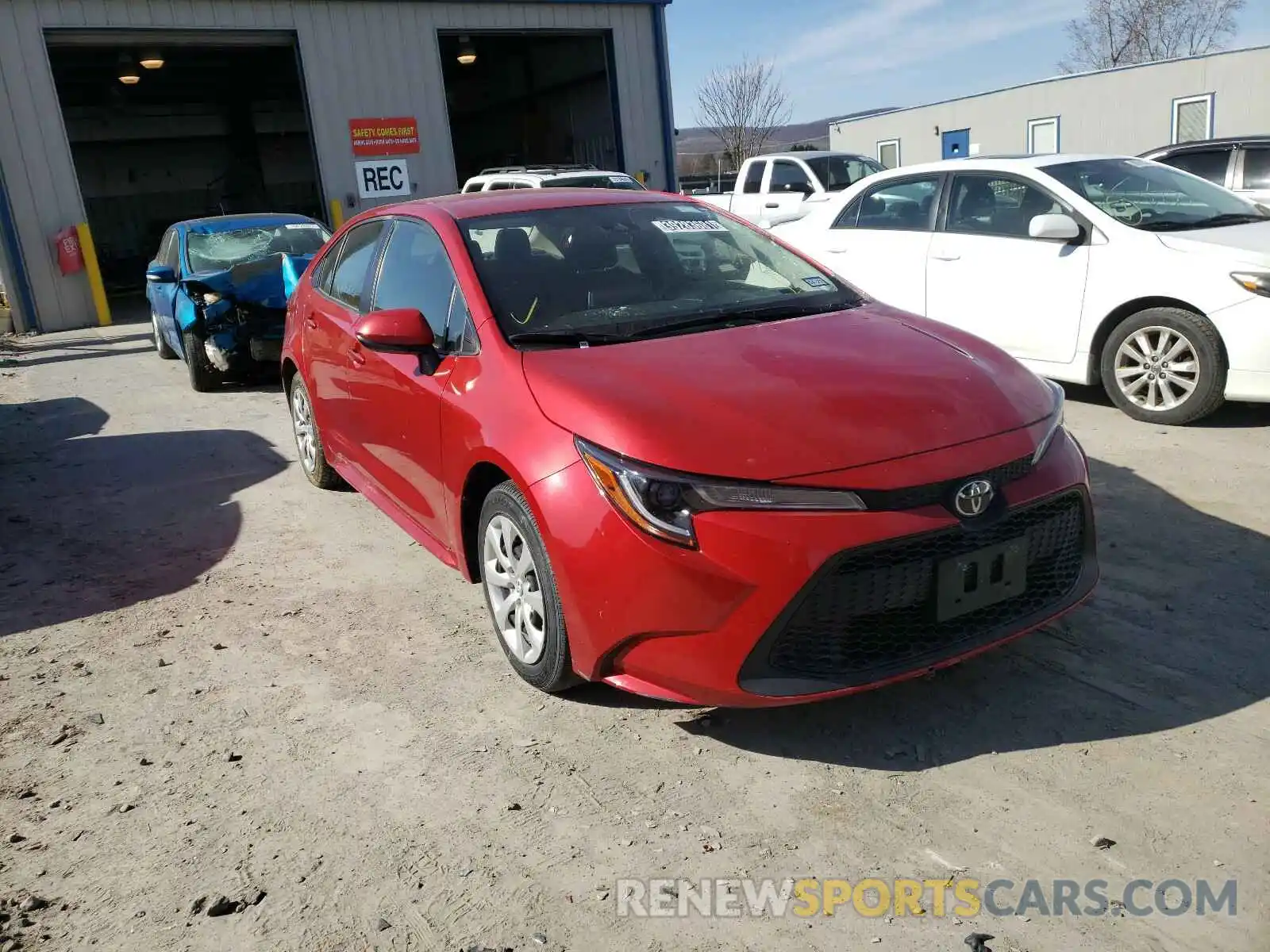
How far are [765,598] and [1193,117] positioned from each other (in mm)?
27025

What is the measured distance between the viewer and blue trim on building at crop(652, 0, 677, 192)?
20.0 m

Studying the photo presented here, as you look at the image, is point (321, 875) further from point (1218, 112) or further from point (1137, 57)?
point (1137, 57)

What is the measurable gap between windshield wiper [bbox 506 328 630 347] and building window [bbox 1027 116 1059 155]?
1096 inches

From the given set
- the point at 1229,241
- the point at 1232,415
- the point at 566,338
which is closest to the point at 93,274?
the point at 566,338

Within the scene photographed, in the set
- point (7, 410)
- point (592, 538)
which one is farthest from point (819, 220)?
point (7, 410)

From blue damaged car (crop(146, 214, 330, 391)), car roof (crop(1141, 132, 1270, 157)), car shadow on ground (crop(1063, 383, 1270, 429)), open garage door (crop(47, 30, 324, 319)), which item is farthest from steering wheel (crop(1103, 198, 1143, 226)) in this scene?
open garage door (crop(47, 30, 324, 319))

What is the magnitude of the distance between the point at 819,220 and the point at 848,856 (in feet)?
20.5

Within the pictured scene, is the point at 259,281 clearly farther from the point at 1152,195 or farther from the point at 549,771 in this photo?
the point at 549,771

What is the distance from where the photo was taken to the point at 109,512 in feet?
18.8

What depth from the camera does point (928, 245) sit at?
6844 millimetres

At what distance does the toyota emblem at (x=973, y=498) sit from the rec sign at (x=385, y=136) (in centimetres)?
1715

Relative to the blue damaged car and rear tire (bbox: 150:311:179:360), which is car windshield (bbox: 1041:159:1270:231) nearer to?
the blue damaged car

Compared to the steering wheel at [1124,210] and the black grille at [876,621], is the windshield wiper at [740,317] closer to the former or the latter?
the black grille at [876,621]

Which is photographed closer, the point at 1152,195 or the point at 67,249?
the point at 1152,195
